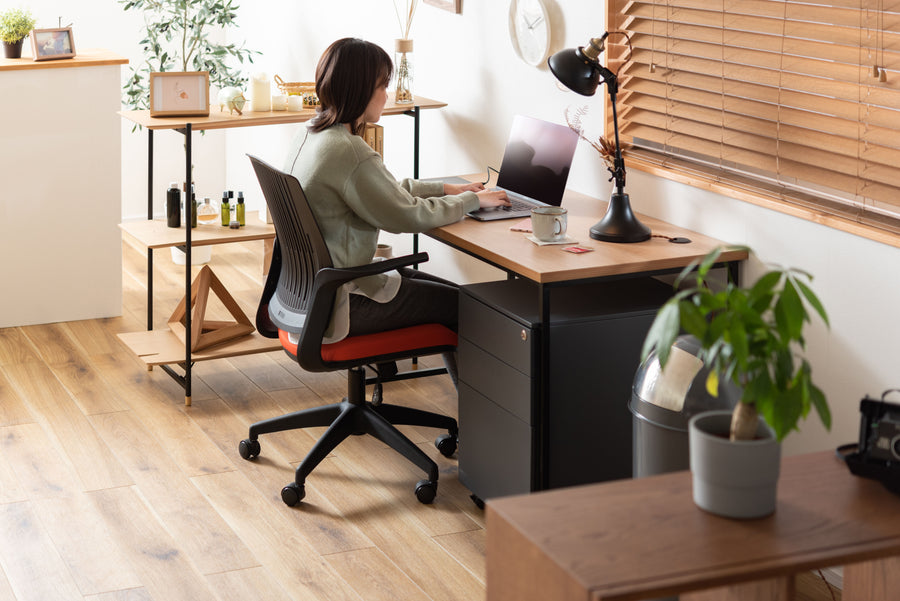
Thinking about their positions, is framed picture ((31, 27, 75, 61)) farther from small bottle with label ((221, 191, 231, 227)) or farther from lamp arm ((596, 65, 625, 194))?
lamp arm ((596, 65, 625, 194))

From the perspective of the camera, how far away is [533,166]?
11.4 feet

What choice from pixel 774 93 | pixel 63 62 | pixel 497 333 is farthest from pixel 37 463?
pixel 774 93

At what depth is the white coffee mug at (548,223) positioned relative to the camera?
118 inches

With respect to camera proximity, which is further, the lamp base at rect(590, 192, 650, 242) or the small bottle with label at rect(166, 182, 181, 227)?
the small bottle with label at rect(166, 182, 181, 227)

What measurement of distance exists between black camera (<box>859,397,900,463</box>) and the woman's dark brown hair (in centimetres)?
173

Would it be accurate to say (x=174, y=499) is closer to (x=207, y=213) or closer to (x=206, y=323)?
(x=206, y=323)

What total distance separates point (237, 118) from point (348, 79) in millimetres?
781

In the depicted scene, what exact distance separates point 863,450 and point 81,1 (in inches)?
192

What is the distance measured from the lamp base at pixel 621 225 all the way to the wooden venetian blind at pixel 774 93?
9.7 inches

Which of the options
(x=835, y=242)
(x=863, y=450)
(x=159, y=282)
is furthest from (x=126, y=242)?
(x=863, y=450)

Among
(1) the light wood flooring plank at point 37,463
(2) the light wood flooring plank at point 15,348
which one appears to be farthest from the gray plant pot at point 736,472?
(2) the light wood flooring plank at point 15,348

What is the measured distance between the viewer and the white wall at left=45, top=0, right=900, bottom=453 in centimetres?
265

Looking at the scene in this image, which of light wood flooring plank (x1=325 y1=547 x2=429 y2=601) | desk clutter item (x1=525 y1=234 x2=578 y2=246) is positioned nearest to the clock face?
desk clutter item (x1=525 y1=234 x2=578 y2=246)

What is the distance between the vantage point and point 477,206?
3.29m
